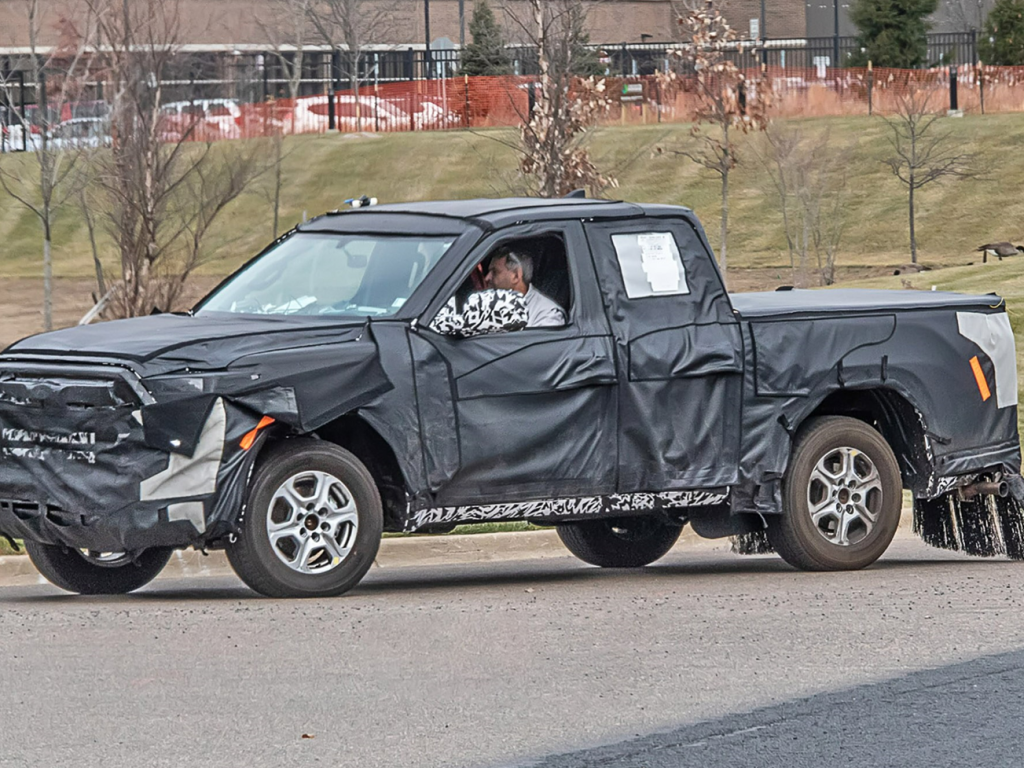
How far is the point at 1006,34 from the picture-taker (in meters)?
55.2

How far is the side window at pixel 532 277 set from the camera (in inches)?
380

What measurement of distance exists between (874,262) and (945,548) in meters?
28.2

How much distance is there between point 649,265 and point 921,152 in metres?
34.2

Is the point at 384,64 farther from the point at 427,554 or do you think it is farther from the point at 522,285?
the point at 522,285

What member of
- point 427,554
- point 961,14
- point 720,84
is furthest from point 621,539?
point 961,14

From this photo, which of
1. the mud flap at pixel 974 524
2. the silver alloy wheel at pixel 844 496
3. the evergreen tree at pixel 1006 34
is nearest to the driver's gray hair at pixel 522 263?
the silver alloy wheel at pixel 844 496

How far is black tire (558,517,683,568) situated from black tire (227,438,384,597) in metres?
2.54

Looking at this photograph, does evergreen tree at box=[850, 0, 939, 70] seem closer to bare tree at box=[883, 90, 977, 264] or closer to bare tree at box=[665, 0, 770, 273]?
bare tree at box=[883, 90, 977, 264]

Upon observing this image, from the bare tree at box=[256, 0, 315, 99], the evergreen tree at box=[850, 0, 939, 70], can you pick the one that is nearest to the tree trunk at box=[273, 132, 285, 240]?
the bare tree at box=[256, 0, 315, 99]

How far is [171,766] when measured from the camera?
5.89 meters

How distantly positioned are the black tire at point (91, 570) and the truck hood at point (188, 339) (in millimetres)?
1114

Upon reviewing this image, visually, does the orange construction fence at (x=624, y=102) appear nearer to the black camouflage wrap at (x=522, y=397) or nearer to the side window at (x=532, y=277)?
the black camouflage wrap at (x=522, y=397)

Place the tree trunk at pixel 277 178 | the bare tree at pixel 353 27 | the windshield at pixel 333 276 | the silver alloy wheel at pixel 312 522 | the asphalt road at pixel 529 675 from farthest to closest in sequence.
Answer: the bare tree at pixel 353 27
the tree trunk at pixel 277 178
the windshield at pixel 333 276
the silver alloy wheel at pixel 312 522
the asphalt road at pixel 529 675

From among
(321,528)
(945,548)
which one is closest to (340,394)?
(321,528)
